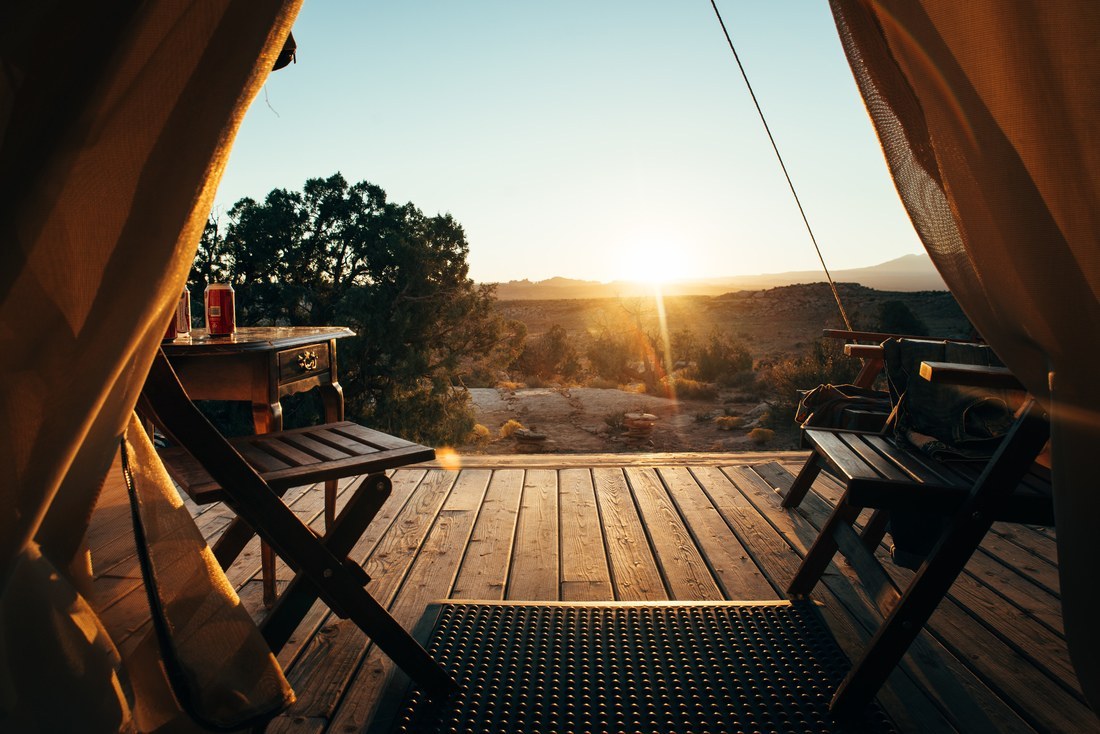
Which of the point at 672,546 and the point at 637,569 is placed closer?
the point at 637,569

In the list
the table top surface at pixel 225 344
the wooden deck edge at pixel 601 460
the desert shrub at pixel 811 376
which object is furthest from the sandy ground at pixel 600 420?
the table top surface at pixel 225 344

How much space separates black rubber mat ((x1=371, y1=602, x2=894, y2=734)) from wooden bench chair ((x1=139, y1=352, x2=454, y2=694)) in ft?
0.43

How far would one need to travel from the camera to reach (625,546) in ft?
8.24

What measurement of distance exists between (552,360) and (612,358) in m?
1.36

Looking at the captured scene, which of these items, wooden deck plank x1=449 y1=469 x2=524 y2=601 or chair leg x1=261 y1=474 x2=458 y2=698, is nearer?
chair leg x1=261 y1=474 x2=458 y2=698

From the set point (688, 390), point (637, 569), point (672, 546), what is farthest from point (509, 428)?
point (637, 569)

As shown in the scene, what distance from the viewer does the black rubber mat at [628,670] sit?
1.45m

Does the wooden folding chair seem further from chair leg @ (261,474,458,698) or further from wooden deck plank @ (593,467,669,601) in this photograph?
chair leg @ (261,474,458,698)

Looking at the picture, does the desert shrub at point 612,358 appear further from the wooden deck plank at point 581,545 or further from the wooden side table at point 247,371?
the wooden side table at point 247,371

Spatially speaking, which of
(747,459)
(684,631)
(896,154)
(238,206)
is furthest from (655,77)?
(238,206)

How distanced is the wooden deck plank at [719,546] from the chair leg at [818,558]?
8cm

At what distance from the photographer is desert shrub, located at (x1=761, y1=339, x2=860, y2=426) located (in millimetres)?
8352

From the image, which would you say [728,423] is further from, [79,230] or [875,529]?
[79,230]

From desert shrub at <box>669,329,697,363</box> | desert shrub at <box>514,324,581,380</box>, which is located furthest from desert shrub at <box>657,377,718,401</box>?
desert shrub at <box>514,324,581,380</box>
